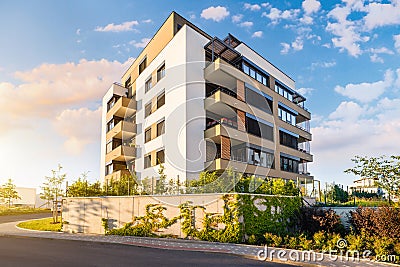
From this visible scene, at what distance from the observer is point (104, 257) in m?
11.2

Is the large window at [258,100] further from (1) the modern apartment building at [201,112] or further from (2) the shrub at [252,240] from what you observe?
(2) the shrub at [252,240]

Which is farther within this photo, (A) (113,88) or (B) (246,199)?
(A) (113,88)

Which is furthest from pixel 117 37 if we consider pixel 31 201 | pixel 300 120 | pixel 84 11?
pixel 31 201

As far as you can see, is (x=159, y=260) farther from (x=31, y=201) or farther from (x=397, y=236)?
(x=31, y=201)

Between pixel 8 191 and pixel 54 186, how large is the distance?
76.9 ft

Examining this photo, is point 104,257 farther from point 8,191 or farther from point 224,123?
point 8,191

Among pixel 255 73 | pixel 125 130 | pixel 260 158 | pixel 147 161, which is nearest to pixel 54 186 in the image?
pixel 147 161

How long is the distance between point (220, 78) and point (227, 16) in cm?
502

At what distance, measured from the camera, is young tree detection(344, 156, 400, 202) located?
18891 mm

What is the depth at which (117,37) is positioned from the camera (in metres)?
21.4

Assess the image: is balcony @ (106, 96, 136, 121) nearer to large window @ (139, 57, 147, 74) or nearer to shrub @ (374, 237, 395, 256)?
large window @ (139, 57, 147, 74)

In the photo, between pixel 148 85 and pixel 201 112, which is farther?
pixel 148 85

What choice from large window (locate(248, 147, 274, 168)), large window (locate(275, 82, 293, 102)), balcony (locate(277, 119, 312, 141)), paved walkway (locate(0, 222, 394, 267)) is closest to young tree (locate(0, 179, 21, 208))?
paved walkway (locate(0, 222, 394, 267))

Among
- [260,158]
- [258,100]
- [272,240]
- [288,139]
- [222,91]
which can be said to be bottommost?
[272,240]
